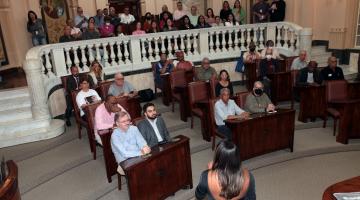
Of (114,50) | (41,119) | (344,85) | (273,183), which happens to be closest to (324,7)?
(344,85)

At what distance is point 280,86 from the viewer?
657 centimetres

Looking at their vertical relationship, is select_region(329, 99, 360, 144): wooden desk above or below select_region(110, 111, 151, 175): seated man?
below

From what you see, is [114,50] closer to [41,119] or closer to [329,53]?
[41,119]

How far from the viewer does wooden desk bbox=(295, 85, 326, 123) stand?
18.9ft

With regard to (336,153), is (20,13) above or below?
above

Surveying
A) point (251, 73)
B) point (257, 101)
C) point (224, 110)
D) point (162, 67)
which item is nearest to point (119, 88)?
point (162, 67)

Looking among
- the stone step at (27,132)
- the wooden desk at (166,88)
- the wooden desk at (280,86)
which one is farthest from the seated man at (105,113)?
the wooden desk at (280,86)

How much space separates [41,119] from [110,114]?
5.05 feet

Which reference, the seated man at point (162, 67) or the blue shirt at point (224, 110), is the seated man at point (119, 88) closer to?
the seated man at point (162, 67)

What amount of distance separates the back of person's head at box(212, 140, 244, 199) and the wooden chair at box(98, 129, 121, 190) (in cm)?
210

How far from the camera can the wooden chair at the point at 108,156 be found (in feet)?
13.4

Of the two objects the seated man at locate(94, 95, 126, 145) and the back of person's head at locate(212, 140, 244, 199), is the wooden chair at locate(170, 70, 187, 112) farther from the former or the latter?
the back of person's head at locate(212, 140, 244, 199)

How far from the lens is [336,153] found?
16.6 ft

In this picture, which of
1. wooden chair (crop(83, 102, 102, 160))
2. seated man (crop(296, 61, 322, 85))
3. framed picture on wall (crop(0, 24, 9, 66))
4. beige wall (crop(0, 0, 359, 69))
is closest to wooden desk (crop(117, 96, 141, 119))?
wooden chair (crop(83, 102, 102, 160))
